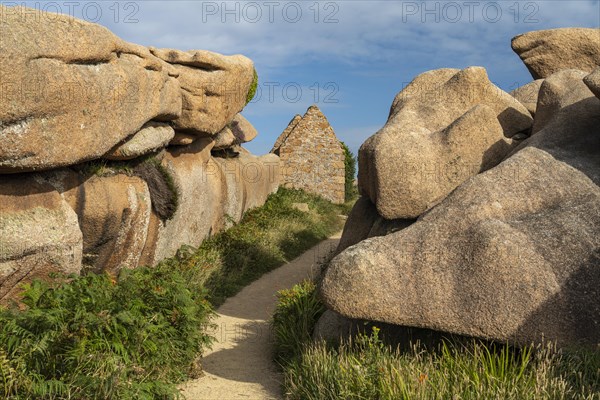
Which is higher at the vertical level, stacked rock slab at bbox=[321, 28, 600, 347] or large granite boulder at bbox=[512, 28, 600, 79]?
large granite boulder at bbox=[512, 28, 600, 79]

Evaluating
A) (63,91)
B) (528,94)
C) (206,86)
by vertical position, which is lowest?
(63,91)

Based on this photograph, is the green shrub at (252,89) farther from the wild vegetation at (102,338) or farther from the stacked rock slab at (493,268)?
the stacked rock slab at (493,268)

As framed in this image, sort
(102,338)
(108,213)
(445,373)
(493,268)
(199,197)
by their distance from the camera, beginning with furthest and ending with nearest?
(199,197) < (108,213) < (102,338) < (493,268) < (445,373)

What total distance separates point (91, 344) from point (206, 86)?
32.1 feet

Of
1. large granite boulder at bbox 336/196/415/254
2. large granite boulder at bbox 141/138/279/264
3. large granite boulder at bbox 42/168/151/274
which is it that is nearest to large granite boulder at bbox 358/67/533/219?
large granite boulder at bbox 336/196/415/254

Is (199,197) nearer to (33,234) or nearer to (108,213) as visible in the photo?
(108,213)

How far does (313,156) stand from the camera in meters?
30.4

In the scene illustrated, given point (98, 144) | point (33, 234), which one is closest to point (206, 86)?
point (98, 144)

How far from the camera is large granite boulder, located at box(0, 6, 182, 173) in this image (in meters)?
9.62

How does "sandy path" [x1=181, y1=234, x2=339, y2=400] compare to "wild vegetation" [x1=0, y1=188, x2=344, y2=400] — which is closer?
"wild vegetation" [x1=0, y1=188, x2=344, y2=400]

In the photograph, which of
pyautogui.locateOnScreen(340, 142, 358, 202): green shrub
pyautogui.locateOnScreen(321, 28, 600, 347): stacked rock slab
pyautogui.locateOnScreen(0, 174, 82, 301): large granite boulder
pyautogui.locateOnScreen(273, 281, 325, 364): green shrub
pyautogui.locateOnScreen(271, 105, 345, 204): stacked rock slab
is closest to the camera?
pyautogui.locateOnScreen(321, 28, 600, 347): stacked rock slab

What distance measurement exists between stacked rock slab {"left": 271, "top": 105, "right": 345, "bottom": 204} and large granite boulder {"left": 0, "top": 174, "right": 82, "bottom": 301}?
19.4 m

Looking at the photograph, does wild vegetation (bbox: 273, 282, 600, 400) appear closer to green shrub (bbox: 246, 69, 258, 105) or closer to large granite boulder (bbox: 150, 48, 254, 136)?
large granite boulder (bbox: 150, 48, 254, 136)

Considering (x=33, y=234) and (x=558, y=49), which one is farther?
(x=558, y=49)
